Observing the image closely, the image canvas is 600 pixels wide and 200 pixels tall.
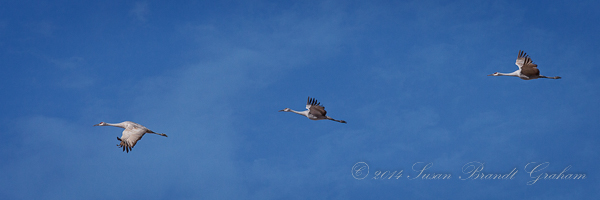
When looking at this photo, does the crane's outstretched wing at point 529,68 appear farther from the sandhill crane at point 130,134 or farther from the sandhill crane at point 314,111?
the sandhill crane at point 130,134

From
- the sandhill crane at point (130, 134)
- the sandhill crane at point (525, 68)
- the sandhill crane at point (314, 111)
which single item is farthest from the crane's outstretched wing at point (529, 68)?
the sandhill crane at point (130, 134)

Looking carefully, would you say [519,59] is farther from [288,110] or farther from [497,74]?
[288,110]

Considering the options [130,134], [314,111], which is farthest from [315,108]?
[130,134]

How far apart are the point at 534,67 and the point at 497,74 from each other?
207 inches

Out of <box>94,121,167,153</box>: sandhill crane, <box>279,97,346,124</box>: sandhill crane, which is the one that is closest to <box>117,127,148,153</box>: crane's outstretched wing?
<box>94,121,167,153</box>: sandhill crane

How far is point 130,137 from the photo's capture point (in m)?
44.0

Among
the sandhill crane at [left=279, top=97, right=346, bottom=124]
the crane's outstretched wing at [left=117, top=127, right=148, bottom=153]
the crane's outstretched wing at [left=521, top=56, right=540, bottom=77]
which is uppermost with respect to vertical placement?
the crane's outstretched wing at [left=521, top=56, right=540, bottom=77]

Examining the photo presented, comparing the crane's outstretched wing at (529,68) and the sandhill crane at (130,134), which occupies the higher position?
the crane's outstretched wing at (529,68)

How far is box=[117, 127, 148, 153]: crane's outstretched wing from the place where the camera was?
43062 mm

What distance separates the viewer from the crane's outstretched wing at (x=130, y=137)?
A: 141ft

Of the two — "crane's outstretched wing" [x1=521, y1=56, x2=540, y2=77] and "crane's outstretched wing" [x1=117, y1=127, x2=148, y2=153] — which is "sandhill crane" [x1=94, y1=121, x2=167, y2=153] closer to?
"crane's outstretched wing" [x1=117, y1=127, x2=148, y2=153]

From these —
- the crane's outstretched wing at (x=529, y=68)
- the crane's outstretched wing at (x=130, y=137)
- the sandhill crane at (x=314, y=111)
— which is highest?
the crane's outstretched wing at (x=529, y=68)

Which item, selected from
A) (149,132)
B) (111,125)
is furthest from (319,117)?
(111,125)

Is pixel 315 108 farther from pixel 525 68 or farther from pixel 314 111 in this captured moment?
pixel 525 68
